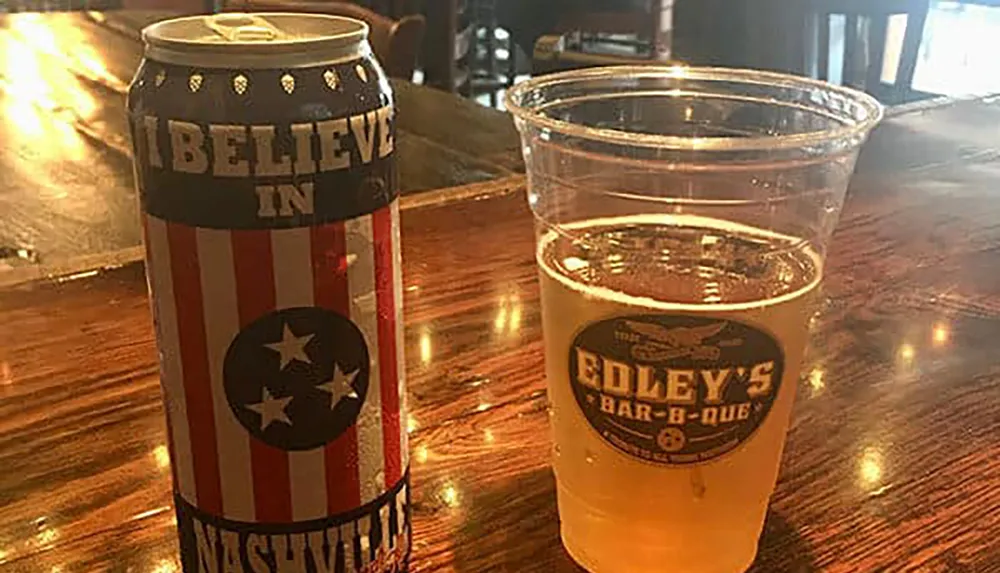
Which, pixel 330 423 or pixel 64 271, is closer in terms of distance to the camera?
pixel 330 423

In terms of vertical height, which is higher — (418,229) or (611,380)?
(611,380)

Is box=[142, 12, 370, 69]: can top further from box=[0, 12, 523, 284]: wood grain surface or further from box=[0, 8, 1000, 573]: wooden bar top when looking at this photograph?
box=[0, 12, 523, 284]: wood grain surface

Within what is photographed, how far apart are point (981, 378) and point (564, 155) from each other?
40 cm

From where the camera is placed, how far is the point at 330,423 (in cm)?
53

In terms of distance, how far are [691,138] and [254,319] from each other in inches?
9.3

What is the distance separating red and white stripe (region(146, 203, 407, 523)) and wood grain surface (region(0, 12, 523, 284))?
416mm

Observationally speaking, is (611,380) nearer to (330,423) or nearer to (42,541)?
(330,423)

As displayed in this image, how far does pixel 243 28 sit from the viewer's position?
52 cm

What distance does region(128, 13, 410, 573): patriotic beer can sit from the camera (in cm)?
49

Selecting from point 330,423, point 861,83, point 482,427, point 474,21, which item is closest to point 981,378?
point 482,427

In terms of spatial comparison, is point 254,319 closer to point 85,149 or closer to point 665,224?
point 665,224

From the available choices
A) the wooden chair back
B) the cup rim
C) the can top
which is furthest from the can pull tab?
the wooden chair back

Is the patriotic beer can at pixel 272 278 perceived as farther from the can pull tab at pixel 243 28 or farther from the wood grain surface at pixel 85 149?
the wood grain surface at pixel 85 149

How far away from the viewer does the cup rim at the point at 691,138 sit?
554mm
